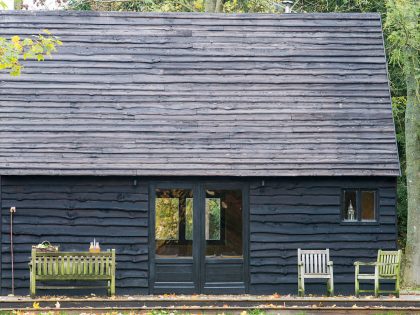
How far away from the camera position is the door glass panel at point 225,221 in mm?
21438

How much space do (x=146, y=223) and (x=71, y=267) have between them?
66.9 inches

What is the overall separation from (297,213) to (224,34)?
4120 mm

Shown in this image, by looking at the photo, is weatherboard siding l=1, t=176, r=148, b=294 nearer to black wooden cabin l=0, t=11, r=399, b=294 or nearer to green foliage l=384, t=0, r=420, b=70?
black wooden cabin l=0, t=11, r=399, b=294

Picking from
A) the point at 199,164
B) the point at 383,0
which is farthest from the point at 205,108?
the point at 383,0

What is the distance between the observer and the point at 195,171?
834 inches

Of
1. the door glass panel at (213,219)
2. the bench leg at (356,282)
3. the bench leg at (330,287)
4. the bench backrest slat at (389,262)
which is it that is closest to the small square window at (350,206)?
the bench backrest slat at (389,262)

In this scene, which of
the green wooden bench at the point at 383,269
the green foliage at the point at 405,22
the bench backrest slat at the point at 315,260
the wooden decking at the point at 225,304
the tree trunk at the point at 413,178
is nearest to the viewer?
the wooden decking at the point at 225,304

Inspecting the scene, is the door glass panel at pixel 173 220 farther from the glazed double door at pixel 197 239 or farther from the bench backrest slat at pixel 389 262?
the bench backrest slat at pixel 389 262

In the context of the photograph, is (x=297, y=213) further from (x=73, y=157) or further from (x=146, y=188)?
(x=73, y=157)

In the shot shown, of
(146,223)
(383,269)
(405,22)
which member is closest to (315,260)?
(383,269)

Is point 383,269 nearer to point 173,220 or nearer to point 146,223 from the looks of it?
point 173,220

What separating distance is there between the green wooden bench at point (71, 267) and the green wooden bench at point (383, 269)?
4387 mm

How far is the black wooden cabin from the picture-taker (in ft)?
69.8

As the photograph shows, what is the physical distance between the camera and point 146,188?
21328 mm
